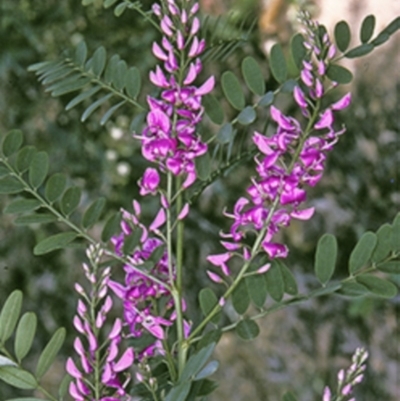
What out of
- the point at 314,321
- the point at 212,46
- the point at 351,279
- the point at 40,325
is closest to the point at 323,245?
the point at 351,279

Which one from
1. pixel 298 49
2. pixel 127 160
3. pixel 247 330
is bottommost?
pixel 127 160

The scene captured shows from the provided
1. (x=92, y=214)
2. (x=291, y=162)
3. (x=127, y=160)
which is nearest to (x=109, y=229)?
(x=92, y=214)

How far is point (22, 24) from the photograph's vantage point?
3.54 feet

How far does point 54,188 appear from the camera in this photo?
43 cm

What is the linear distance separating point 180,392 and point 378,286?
4.4 inches

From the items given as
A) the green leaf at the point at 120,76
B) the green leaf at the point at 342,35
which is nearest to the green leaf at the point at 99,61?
the green leaf at the point at 120,76

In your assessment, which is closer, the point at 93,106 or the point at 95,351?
the point at 95,351

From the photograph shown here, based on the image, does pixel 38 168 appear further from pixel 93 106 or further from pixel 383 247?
pixel 383 247

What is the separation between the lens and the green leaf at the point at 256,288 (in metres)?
0.40

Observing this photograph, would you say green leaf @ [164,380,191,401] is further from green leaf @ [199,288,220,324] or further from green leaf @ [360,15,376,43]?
green leaf @ [360,15,376,43]

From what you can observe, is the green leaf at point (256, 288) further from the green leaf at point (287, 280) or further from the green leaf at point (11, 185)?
the green leaf at point (11, 185)

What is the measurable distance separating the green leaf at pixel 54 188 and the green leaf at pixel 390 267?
0.51 ft

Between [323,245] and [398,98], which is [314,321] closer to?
[398,98]

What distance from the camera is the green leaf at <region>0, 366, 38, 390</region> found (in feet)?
1.18
